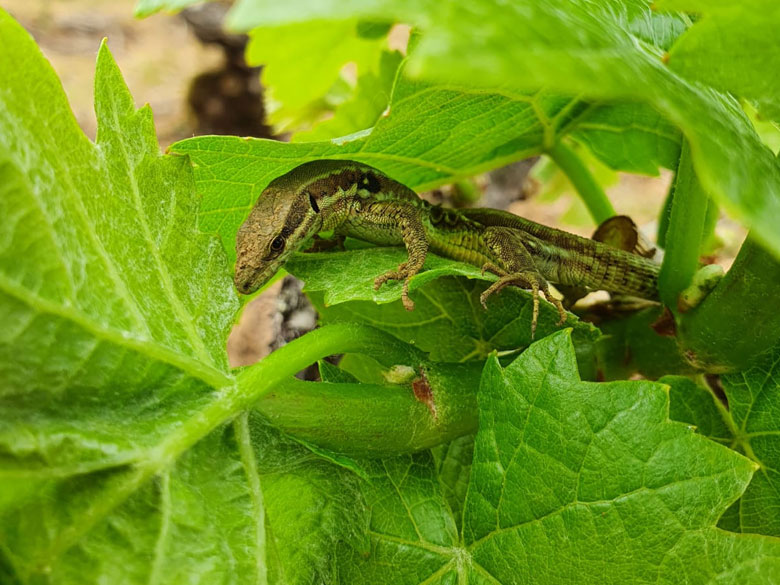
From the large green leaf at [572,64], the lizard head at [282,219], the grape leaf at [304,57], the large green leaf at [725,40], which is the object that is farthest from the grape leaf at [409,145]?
the grape leaf at [304,57]

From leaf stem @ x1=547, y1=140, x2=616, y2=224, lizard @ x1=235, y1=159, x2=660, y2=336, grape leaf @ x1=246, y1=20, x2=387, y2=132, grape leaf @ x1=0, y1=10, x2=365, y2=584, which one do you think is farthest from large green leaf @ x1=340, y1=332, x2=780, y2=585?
grape leaf @ x1=246, y1=20, x2=387, y2=132

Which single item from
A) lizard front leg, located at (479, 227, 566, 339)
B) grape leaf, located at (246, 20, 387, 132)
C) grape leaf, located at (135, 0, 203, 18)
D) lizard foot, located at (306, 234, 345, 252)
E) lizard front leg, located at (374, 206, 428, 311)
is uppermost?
grape leaf, located at (135, 0, 203, 18)

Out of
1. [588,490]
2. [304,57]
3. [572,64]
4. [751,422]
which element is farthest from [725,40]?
[304,57]

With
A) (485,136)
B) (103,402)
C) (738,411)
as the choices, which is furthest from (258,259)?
(738,411)

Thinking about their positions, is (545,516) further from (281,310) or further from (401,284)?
(281,310)

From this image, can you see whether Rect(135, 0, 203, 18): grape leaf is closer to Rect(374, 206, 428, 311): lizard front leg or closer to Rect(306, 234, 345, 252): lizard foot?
Rect(374, 206, 428, 311): lizard front leg

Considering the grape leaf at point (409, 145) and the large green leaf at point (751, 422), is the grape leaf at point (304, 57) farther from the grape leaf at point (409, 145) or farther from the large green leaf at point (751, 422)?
the large green leaf at point (751, 422)
